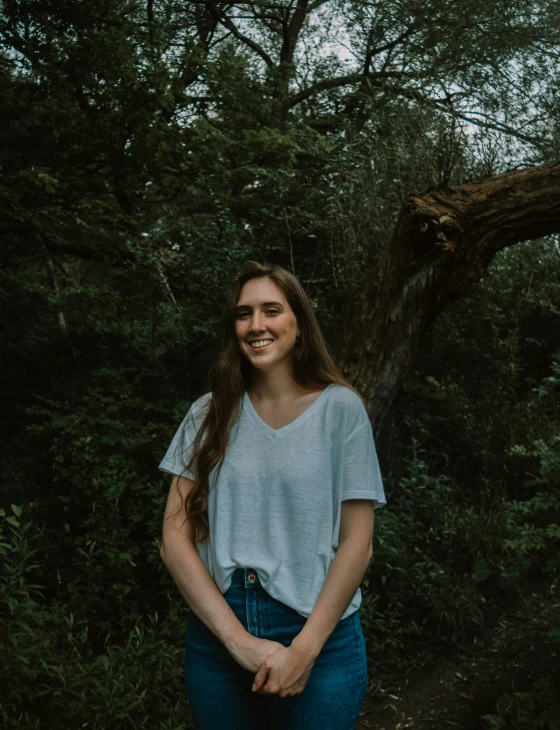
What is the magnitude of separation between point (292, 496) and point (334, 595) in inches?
9.8

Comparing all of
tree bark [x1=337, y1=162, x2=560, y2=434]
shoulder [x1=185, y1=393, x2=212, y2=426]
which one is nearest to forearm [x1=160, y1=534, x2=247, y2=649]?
shoulder [x1=185, y1=393, x2=212, y2=426]

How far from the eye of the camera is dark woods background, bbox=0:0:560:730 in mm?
4371

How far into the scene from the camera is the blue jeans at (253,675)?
1730mm

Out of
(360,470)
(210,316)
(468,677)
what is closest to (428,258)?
(210,316)

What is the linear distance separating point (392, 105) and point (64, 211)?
343 centimetres

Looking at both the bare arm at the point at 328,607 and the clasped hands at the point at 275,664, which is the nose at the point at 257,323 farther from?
the clasped hands at the point at 275,664

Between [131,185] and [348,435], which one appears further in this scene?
[131,185]

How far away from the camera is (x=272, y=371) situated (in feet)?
6.59

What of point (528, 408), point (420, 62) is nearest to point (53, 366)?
point (528, 408)

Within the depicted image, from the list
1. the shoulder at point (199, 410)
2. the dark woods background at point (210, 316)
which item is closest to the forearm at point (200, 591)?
the shoulder at point (199, 410)

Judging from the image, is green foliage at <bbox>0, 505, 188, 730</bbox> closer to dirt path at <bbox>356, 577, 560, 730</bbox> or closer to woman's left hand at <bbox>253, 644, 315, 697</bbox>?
dirt path at <bbox>356, 577, 560, 730</bbox>

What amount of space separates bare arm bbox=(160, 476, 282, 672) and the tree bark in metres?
2.94

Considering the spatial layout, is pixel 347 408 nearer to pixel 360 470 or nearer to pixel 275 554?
pixel 360 470

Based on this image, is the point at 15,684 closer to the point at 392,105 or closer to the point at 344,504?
the point at 344,504
